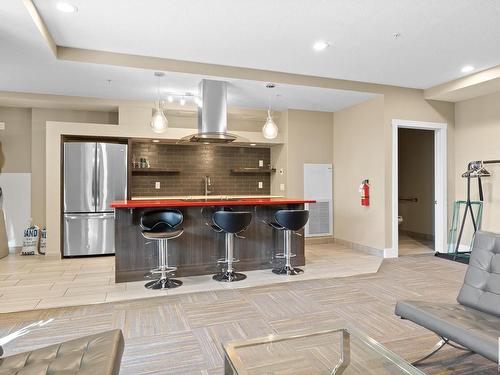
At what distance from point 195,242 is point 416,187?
225 inches

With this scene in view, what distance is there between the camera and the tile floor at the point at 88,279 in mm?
3521

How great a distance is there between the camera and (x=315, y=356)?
7.51 ft

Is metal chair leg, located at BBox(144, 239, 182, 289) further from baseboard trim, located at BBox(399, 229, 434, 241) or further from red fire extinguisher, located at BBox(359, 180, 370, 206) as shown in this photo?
baseboard trim, located at BBox(399, 229, 434, 241)

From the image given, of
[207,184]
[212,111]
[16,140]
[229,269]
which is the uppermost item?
[212,111]

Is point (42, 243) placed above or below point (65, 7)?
below

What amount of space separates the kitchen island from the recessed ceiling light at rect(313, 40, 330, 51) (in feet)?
6.66

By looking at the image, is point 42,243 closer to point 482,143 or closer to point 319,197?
point 319,197

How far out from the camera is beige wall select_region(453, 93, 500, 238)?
5363mm

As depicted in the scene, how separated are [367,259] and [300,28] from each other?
12.0 ft

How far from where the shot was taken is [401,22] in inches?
136

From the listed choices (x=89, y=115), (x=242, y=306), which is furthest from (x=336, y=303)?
(x=89, y=115)

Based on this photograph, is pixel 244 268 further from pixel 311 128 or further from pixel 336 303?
pixel 311 128

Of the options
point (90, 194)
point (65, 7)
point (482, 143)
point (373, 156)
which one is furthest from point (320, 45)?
point (90, 194)

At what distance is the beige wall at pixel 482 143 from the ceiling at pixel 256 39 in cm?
97
